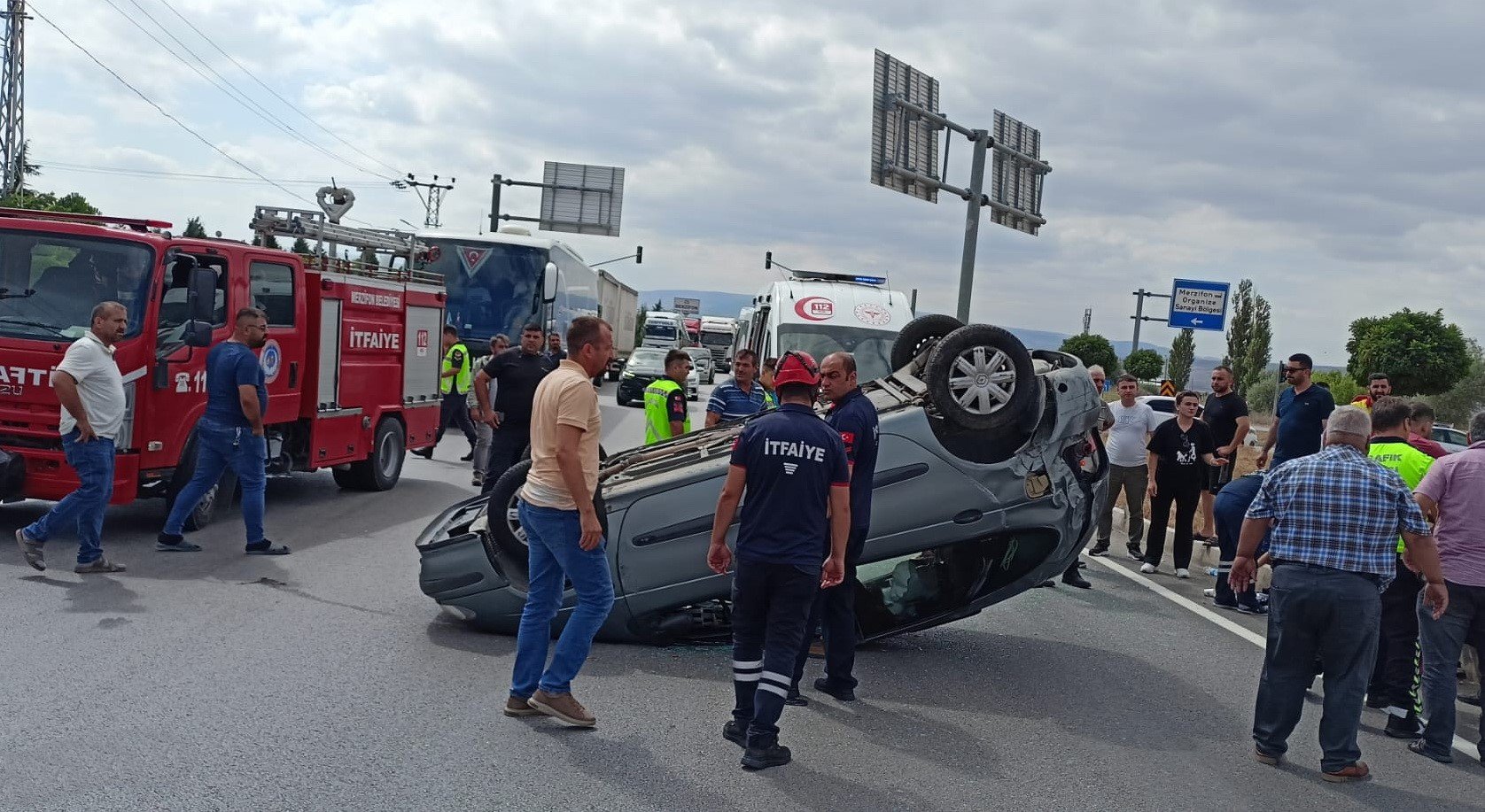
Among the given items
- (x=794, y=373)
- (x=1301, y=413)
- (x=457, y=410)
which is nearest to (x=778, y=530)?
(x=794, y=373)

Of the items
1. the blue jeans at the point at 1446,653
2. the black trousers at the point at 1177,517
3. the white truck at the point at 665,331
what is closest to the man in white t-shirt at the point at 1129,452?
the black trousers at the point at 1177,517

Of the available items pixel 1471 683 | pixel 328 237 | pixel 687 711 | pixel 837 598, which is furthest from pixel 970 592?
pixel 328 237

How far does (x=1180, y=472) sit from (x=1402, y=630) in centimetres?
428

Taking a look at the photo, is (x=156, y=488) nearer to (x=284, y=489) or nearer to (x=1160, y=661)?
(x=284, y=489)

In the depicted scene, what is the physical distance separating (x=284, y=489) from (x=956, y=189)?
12933mm

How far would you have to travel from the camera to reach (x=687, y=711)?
581 centimetres

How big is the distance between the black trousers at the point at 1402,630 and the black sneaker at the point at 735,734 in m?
3.54

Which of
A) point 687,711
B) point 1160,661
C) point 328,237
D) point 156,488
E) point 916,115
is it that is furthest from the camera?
point 916,115

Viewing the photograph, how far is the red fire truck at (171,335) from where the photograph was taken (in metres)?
8.95

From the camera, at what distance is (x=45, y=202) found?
125 feet

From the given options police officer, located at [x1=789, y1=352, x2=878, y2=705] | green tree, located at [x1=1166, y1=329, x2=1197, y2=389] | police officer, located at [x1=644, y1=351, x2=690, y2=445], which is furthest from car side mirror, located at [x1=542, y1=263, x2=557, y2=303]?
green tree, located at [x1=1166, y1=329, x2=1197, y2=389]

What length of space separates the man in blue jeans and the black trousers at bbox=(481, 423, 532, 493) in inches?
69.3

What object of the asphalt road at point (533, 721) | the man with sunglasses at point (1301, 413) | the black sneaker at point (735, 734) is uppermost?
the man with sunglasses at point (1301, 413)

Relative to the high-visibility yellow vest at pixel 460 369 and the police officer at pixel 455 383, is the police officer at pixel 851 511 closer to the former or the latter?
the police officer at pixel 455 383
